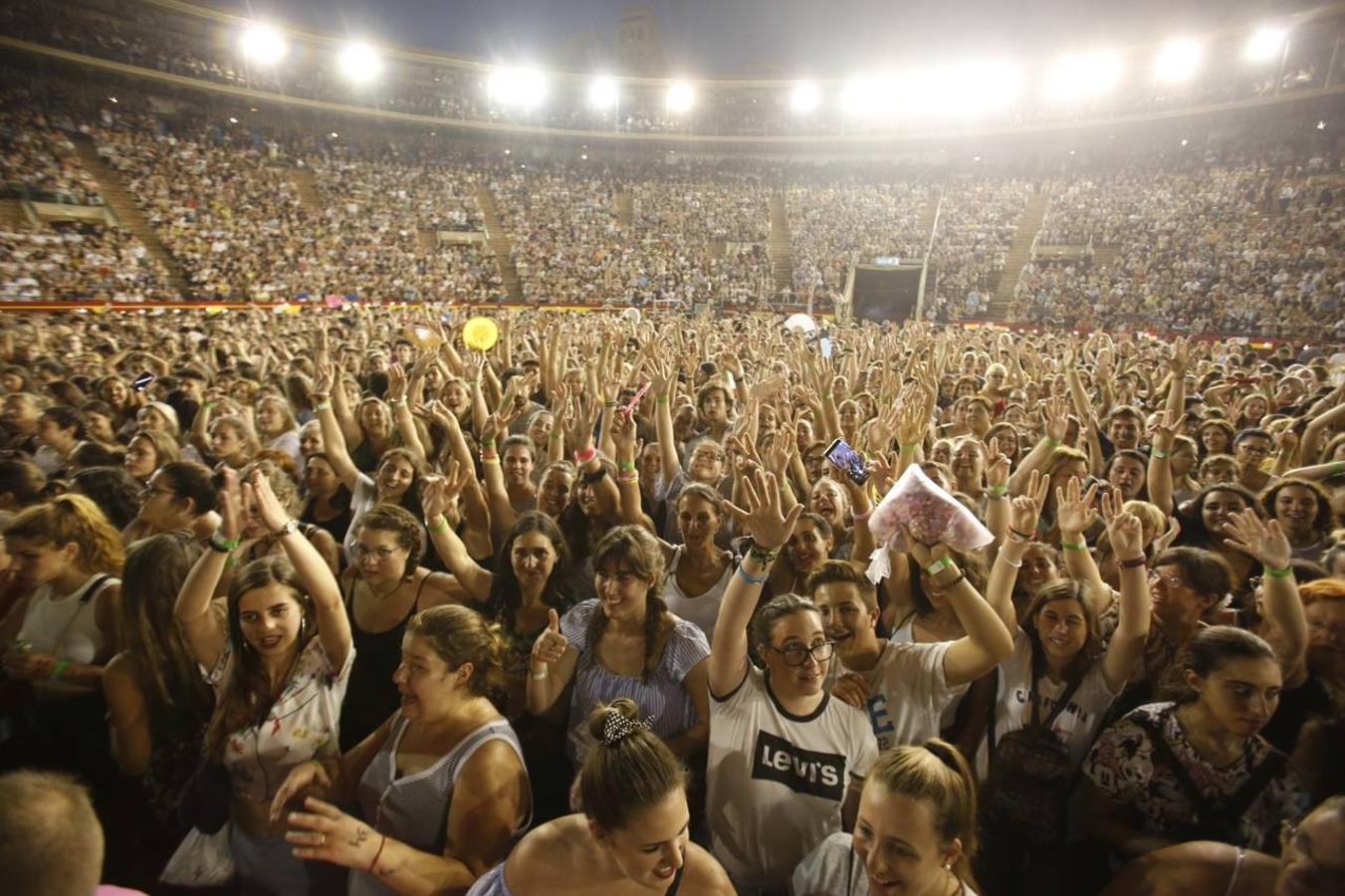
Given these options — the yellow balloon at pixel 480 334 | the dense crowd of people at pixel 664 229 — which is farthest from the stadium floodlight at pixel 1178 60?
the yellow balloon at pixel 480 334

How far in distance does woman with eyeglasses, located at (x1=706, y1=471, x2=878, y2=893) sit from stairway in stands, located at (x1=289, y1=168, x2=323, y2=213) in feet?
109

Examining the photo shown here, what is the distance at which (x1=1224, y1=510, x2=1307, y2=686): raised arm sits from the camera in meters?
2.63

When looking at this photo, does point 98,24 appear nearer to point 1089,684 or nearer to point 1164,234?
point 1089,684

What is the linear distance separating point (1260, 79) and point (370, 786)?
42.1 metres

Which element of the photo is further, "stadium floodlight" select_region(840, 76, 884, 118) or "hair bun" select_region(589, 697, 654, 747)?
"stadium floodlight" select_region(840, 76, 884, 118)

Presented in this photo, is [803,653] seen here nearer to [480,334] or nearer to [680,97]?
[480,334]

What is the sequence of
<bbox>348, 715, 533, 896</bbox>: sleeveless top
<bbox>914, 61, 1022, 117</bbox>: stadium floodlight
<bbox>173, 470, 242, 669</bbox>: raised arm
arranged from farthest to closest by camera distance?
<bbox>914, 61, 1022, 117</bbox>: stadium floodlight, <bbox>173, 470, 242, 669</bbox>: raised arm, <bbox>348, 715, 533, 896</bbox>: sleeveless top

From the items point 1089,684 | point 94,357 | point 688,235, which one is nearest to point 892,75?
point 688,235

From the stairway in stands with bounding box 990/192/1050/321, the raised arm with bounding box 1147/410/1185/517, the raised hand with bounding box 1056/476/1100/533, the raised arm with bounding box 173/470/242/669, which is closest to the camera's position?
the raised arm with bounding box 173/470/242/669

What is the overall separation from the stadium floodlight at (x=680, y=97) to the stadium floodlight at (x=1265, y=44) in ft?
85.7

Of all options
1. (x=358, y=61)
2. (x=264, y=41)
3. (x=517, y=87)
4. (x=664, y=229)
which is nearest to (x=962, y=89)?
(x=664, y=229)

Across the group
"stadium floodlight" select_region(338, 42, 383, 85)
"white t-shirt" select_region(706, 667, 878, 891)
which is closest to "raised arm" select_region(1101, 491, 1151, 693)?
"white t-shirt" select_region(706, 667, 878, 891)

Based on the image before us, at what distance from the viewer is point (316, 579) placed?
107 inches

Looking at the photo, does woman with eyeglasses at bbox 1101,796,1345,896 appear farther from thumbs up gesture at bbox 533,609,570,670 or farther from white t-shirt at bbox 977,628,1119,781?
thumbs up gesture at bbox 533,609,570,670
